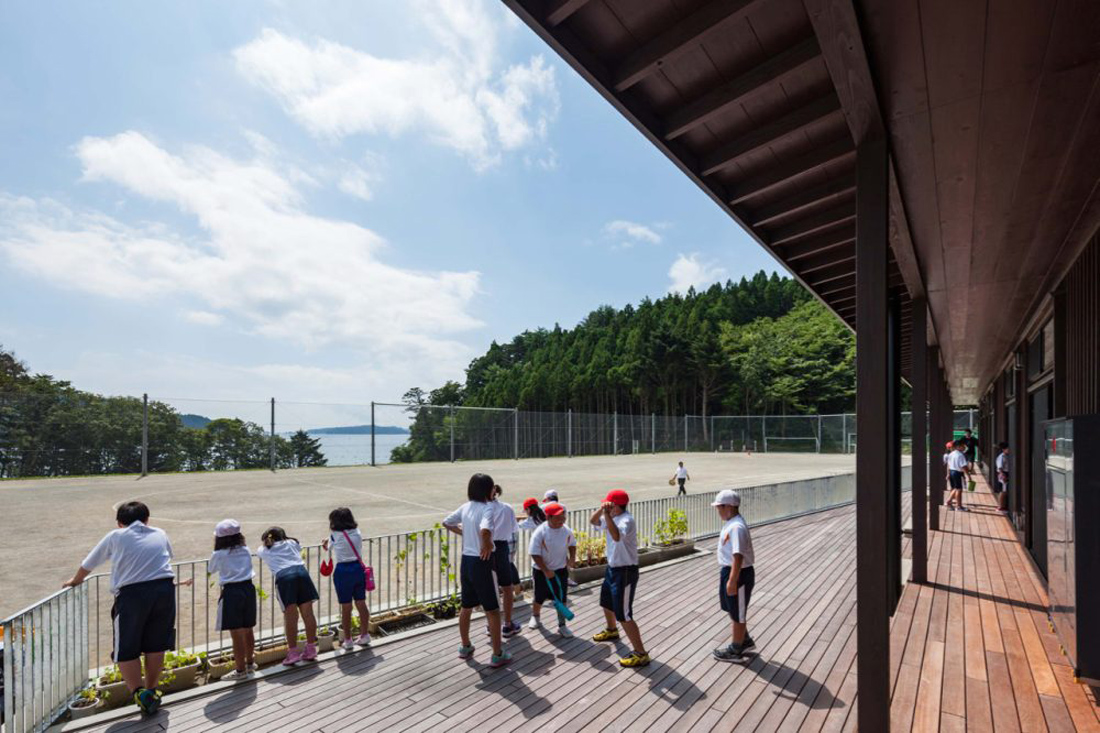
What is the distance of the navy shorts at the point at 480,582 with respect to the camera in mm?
4902

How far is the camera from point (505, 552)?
561cm

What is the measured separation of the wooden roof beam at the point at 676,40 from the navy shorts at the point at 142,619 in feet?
16.8

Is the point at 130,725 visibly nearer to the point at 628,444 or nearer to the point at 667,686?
the point at 667,686

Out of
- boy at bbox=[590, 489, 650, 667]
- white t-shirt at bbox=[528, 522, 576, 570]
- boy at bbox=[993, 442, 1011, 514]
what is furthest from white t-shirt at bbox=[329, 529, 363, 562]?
boy at bbox=[993, 442, 1011, 514]

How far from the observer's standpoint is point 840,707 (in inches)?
166

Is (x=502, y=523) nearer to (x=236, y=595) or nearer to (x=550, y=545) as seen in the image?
(x=550, y=545)

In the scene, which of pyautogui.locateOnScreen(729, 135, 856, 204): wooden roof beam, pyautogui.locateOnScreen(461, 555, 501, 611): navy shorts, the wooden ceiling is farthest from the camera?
pyautogui.locateOnScreen(461, 555, 501, 611): navy shorts

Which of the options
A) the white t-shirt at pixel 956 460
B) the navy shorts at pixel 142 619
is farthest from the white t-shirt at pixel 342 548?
the white t-shirt at pixel 956 460

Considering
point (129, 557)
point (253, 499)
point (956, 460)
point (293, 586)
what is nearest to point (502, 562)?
point (293, 586)

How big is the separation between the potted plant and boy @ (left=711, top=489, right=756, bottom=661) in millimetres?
5246

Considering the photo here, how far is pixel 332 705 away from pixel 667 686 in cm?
270

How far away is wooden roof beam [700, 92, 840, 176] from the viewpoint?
3350 mm

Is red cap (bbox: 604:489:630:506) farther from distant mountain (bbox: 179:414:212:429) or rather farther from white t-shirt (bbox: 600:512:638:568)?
distant mountain (bbox: 179:414:212:429)

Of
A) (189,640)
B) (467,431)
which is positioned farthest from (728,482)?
(189,640)
